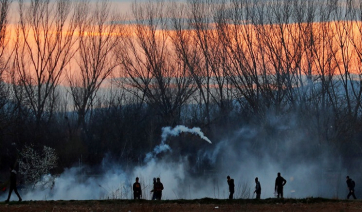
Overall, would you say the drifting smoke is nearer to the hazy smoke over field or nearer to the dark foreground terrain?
the hazy smoke over field

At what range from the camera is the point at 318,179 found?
40812 millimetres

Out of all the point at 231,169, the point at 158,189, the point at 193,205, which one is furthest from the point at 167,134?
the point at 193,205

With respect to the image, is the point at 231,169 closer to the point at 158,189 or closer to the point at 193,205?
the point at 158,189

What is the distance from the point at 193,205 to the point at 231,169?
67.5 feet

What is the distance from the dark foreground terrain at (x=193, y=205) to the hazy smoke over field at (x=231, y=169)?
8.83 meters

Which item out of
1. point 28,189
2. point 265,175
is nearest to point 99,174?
point 28,189

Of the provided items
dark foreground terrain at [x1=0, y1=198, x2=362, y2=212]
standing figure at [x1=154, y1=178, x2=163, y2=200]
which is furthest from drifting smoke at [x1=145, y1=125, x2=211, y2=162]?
dark foreground terrain at [x1=0, y1=198, x2=362, y2=212]

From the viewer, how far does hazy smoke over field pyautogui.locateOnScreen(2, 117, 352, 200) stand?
35656mm

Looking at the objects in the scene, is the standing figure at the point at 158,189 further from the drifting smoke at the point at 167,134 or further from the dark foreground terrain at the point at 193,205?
the drifting smoke at the point at 167,134

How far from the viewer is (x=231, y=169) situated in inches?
1719

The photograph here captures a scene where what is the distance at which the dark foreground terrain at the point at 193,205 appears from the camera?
22156 millimetres

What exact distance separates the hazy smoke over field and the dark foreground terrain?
29.0 ft

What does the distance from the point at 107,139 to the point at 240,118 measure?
43.6 feet

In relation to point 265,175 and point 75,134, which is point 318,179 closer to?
point 265,175
